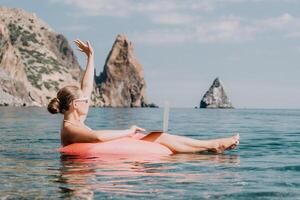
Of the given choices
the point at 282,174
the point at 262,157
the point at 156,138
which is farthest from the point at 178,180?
the point at 262,157

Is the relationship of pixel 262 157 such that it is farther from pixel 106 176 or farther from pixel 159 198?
pixel 159 198

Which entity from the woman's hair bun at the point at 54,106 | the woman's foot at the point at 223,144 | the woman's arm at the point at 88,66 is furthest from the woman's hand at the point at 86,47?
the woman's foot at the point at 223,144

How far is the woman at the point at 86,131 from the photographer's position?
1084cm

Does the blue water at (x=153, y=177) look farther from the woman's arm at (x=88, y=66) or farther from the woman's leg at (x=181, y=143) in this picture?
the woman's arm at (x=88, y=66)

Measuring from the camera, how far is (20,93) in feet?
486

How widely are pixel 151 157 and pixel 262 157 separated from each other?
2.68 meters

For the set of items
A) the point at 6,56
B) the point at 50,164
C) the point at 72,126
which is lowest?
the point at 50,164

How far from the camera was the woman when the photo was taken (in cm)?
1084

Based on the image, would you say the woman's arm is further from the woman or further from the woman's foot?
the woman's foot

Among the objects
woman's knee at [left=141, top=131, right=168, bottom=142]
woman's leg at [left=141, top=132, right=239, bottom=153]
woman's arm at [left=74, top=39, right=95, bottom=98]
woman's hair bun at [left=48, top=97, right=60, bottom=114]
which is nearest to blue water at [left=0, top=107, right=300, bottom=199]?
woman's leg at [left=141, top=132, right=239, bottom=153]

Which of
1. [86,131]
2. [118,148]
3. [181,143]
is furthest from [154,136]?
[86,131]

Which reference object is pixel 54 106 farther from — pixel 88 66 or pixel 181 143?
pixel 181 143

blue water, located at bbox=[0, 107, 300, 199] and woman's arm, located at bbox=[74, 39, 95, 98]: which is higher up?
woman's arm, located at bbox=[74, 39, 95, 98]

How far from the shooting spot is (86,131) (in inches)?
430
